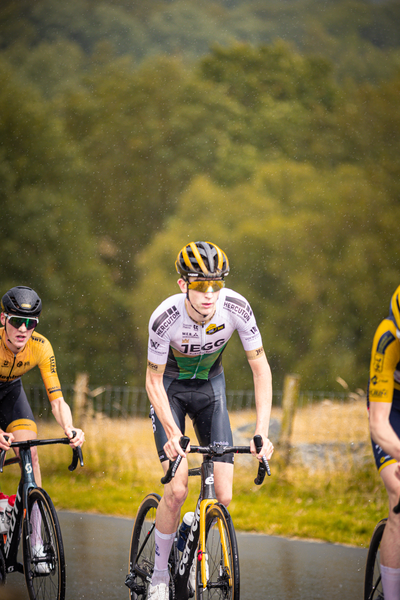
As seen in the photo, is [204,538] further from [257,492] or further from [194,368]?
[257,492]

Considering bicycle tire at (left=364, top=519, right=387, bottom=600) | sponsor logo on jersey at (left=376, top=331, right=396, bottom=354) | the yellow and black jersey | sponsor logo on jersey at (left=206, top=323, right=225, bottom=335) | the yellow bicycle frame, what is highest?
sponsor logo on jersey at (left=206, top=323, right=225, bottom=335)

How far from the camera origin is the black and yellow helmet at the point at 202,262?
3963 mm

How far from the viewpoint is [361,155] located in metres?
36.9

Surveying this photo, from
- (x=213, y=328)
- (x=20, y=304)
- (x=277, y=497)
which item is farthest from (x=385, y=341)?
(x=277, y=497)

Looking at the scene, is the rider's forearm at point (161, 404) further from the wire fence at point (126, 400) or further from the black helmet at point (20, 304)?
the wire fence at point (126, 400)

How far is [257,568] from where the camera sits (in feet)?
19.1

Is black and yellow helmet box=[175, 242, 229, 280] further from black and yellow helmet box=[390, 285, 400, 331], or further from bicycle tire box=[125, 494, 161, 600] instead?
bicycle tire box=[125, 494, 161, 600]

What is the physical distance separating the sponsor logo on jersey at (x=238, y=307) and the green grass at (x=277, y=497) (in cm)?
372

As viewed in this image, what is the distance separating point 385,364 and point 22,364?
2731 mm

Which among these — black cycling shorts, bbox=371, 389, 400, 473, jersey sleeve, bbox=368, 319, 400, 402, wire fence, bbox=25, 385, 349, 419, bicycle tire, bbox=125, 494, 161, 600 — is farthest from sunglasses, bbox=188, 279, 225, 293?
wire fence, bbox=25, 385, 349, 419

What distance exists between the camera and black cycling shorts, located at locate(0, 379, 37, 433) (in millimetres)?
4812

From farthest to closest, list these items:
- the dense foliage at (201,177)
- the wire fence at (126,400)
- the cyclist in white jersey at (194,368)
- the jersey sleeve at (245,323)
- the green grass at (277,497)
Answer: the dense foliage at (201,177) → the wire fence at (126,400) → the green grass at (277,497) → the jersey sleeve at (245,323) → the cyclist in white jersey at (194,368)

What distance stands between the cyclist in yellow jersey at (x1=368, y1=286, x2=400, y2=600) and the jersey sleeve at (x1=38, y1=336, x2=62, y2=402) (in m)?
2.34

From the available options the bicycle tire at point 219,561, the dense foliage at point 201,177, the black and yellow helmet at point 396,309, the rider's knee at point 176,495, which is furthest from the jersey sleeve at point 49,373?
the dense foliage at point 201,177
